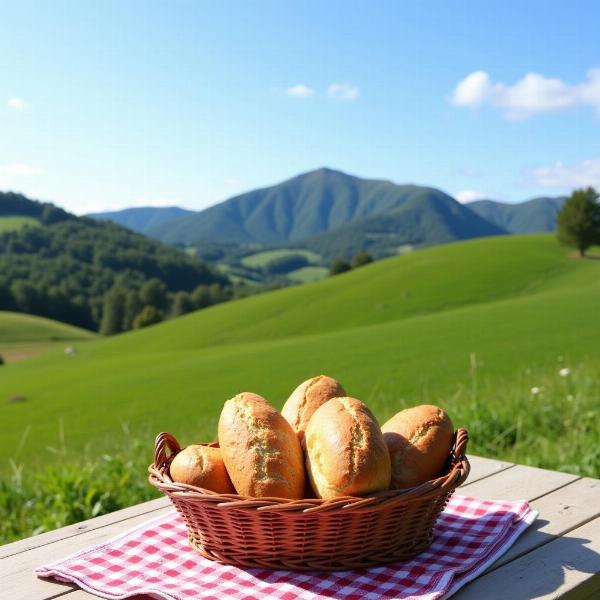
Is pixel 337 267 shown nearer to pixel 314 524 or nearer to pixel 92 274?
pixel 92 274

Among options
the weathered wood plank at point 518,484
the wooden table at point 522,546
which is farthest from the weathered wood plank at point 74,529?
the weathered wood plank at point 518,484

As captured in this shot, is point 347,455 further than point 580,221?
No

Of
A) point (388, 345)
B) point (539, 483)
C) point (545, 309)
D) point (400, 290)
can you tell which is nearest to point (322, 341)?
point (388, 345)

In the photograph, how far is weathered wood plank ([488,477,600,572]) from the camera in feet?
7.01

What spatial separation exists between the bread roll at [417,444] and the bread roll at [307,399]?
21cm

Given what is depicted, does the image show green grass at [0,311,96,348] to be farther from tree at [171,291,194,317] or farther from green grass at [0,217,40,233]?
green grass at [0,217,40,233]

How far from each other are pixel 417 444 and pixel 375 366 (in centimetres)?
1730

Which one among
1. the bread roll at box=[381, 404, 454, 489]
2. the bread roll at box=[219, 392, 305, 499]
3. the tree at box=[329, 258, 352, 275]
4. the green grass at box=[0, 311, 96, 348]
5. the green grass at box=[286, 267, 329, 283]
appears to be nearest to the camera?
the bread roll at box=[219, 392, 305, 499]

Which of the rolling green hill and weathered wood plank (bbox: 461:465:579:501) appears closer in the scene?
weathered wood plank (bbox: 461:465:579:501)

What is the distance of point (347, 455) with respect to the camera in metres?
1.80

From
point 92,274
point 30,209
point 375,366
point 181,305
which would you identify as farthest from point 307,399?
point 30,209

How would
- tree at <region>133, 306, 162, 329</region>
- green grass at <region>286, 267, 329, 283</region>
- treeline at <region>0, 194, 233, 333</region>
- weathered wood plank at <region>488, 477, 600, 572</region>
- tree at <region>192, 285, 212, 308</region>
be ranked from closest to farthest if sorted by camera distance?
weathered wood plank at <region>488, 477, 600, 572</region>, tree at <region>133, 306, 162, 329</region>, tree at <region>192, 285, 212, 308</region>, treeline at <region>0, 194, 233, 333</region>, green grass at <region>286, 267, 329, 283</region>

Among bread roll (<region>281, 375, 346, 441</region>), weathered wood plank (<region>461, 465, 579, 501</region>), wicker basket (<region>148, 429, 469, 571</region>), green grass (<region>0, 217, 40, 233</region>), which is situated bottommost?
weathered wood plank (<region>461, 465, 579, 501</region>)

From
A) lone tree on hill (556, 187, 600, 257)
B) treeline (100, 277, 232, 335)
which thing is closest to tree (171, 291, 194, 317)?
treeline (100, 277, 232, 335)
